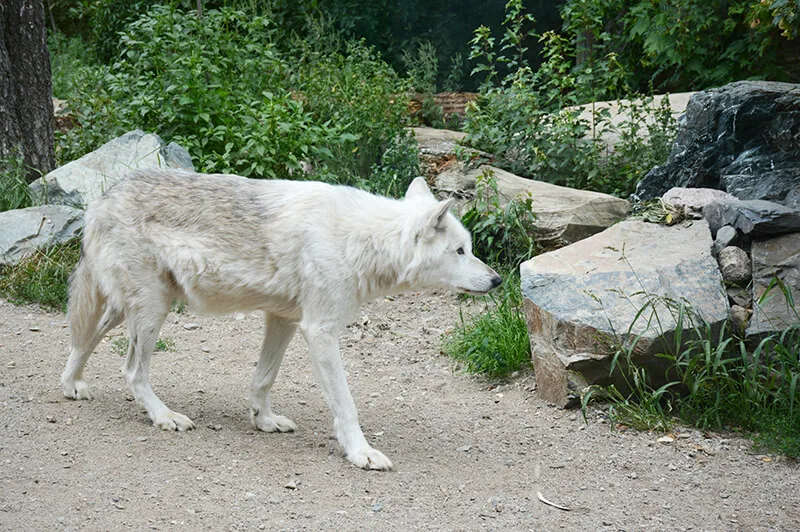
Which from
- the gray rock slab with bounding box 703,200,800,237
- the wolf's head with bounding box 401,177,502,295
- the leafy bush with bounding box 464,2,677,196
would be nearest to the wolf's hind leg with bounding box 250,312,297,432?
the wolf's head with bounding box 401,177,502,295

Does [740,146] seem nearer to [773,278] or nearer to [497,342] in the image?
[773,278]

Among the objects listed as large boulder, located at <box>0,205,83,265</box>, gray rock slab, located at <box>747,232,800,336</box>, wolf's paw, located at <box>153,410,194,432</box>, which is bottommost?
wolf's paw, located at <box>153,410,194,432</box>

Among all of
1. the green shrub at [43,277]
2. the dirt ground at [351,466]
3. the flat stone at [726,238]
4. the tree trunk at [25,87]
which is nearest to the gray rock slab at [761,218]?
the flat stone at [726,238]

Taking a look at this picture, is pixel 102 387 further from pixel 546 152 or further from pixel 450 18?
pixel 450 18

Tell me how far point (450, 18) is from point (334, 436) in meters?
9.78

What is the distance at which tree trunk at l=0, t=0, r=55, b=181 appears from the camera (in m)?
7.81

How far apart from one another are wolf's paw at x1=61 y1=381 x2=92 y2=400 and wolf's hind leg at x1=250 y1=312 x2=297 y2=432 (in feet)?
3.41

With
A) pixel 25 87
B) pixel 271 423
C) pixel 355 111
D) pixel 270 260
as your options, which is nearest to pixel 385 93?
pixel 355 111

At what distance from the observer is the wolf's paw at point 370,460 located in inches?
161

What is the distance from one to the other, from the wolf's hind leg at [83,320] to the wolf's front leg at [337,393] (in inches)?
48.7

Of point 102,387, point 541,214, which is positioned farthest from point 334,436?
point 541,214

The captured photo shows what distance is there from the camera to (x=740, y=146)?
19.5 feet

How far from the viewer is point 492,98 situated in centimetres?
803

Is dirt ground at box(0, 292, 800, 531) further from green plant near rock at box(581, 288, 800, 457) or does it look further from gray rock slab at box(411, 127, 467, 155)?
gray rock slab at box(411, 127, 467, 155)
